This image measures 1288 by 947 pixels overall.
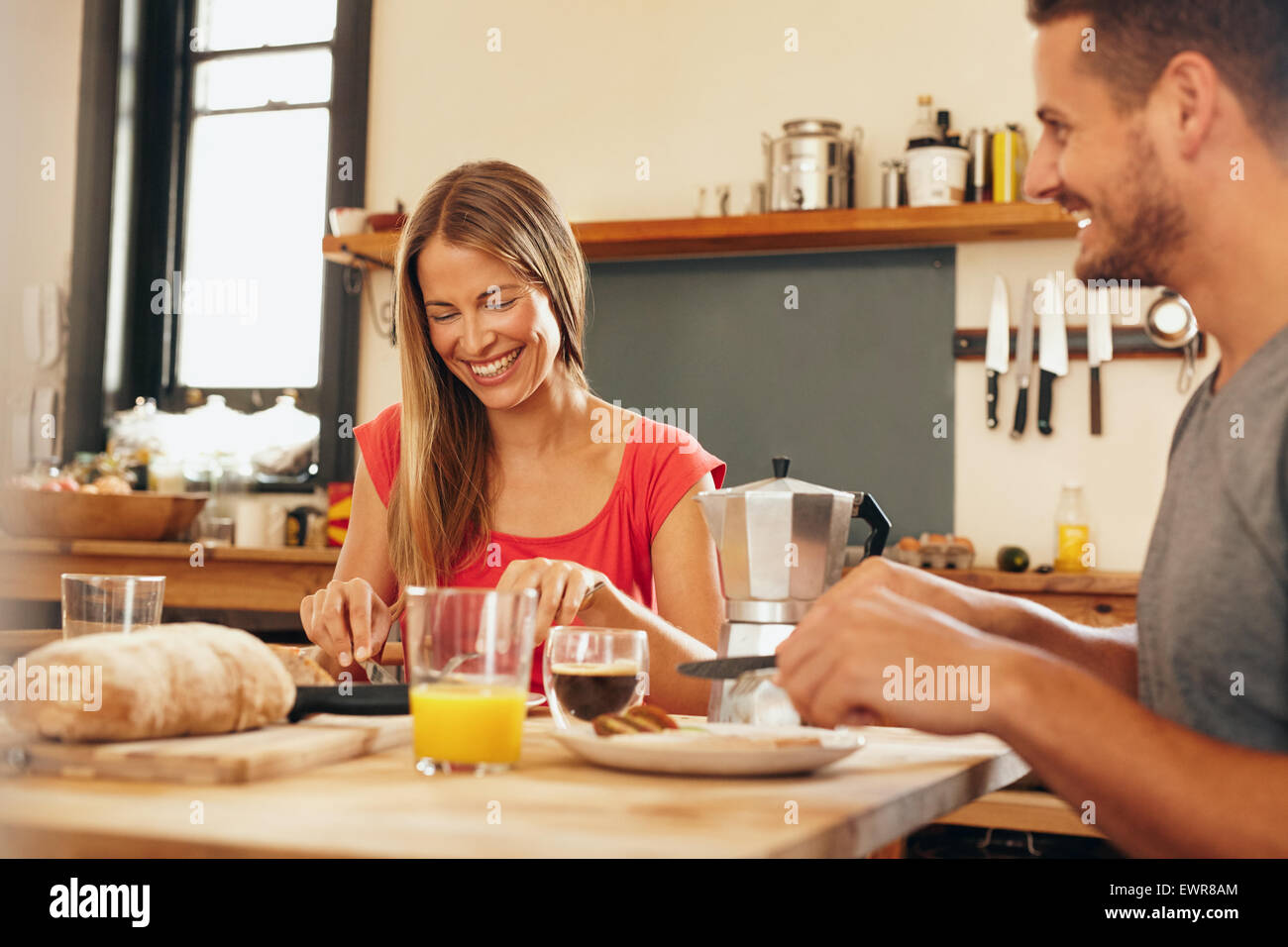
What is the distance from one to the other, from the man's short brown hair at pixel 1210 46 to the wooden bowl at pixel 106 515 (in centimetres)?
318

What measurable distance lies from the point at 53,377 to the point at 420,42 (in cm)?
168

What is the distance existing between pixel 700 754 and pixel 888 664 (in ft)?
0.50

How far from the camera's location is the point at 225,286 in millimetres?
4367

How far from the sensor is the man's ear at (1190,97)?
96 centimetres

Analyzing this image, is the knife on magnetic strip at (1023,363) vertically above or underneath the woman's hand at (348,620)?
above

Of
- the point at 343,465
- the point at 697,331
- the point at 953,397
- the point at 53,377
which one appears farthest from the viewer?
the point at 53,377

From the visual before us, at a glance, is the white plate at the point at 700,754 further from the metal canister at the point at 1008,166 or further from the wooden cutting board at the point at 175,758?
the metal canister at the point at 1008,166

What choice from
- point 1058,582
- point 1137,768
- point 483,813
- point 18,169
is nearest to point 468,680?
point 483,813

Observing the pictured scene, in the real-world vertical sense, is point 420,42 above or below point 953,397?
above

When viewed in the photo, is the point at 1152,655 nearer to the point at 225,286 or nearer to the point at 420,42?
the point at 420,42

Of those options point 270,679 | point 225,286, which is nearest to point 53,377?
point 225,286

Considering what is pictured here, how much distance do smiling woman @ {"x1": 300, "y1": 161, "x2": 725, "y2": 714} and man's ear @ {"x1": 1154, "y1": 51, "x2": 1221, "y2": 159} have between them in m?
1.05

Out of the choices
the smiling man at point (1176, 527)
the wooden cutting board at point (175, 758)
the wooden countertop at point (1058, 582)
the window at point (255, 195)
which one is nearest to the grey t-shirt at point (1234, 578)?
the smiling man at point (1176, 527)

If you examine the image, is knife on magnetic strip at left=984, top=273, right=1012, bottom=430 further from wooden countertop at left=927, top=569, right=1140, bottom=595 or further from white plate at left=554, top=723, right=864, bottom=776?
white plate at left=554, top=723, right=864, bottom=776
